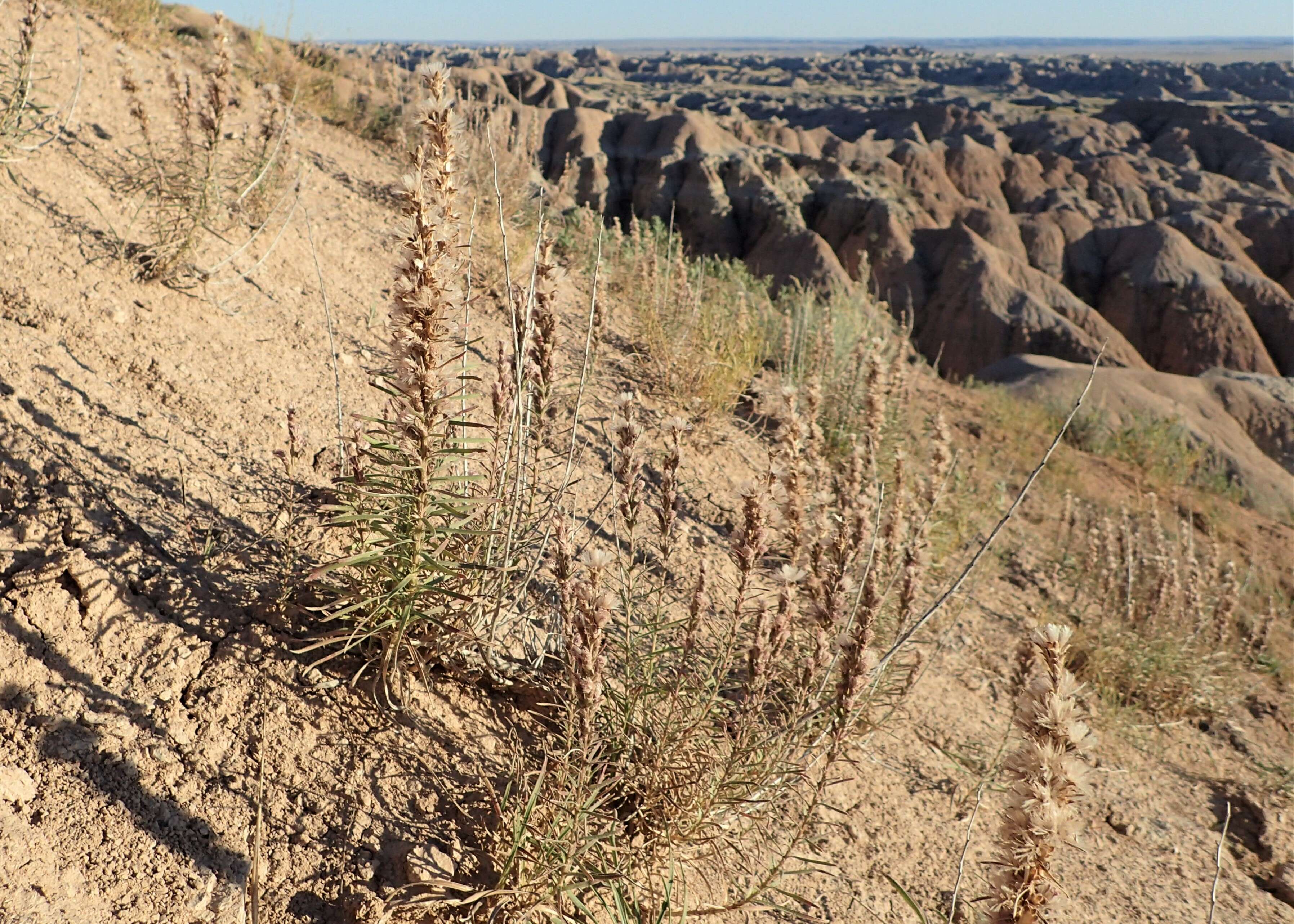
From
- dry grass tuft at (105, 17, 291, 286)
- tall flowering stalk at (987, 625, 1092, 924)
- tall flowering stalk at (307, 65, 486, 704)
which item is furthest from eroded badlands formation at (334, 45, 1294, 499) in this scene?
tall flowering stalk at (987, 625, 1092, 924)

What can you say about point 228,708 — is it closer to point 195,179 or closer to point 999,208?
point 195,179

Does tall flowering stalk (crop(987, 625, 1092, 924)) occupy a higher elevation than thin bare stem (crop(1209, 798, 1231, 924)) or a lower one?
higher

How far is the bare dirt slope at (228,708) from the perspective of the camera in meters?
1.79

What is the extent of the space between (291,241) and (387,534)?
128 inches

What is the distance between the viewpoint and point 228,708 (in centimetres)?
205

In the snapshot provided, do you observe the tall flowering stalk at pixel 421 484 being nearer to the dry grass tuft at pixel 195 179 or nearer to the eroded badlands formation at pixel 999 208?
the dry grass tuft at pixel 195 179

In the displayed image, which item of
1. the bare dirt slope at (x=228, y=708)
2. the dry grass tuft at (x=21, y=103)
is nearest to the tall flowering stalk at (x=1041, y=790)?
the bare dirt slope at (x=228, y=708)

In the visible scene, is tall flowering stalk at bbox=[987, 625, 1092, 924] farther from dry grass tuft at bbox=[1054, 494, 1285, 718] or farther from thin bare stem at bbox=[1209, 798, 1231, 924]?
dry grass tuft at bbox=[1054, 494, 1285, 718]

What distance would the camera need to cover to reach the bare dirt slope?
1795 millimetres

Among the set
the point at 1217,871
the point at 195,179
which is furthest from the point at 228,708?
the point at 195,179

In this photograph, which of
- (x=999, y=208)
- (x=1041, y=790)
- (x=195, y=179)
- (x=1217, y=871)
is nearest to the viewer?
(x=1041, y=790)

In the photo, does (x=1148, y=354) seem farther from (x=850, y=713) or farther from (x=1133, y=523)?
(x=850, y=713)

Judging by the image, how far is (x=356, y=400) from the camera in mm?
3475

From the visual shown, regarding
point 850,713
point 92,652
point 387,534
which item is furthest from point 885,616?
point 92,652
